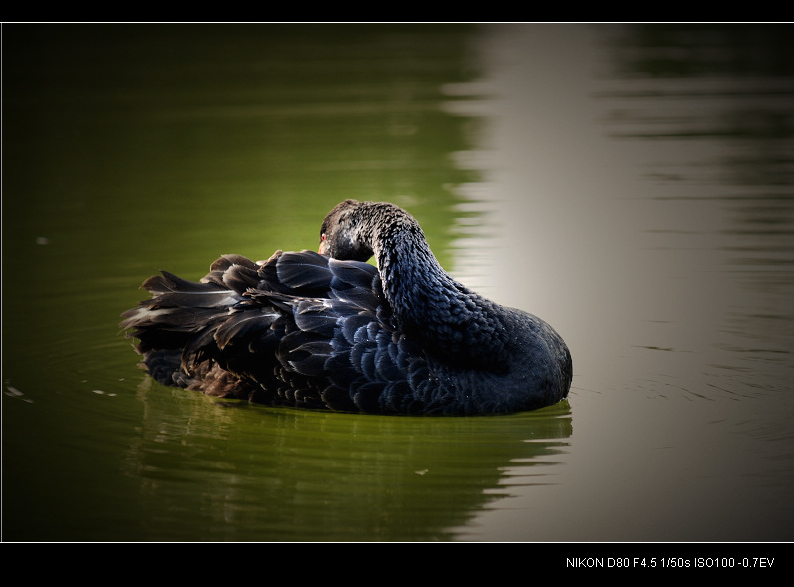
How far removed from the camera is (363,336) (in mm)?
6215

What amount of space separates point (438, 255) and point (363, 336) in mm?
3137

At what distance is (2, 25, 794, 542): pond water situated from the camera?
17.5ft

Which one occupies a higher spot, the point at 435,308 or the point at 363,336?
the point at 435,308

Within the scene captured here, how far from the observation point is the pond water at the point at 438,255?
5344 millimetres

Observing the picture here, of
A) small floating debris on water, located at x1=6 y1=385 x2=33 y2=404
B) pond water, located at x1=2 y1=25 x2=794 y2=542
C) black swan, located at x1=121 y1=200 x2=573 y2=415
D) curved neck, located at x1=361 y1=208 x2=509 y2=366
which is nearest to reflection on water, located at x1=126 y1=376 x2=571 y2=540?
pond water, located at x1=2 y1=25 x2=794 y2=542

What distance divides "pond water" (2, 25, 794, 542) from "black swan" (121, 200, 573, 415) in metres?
0.16

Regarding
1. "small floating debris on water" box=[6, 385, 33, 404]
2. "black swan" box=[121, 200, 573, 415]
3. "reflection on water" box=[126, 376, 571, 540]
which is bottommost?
"reflection on water" box=[126, 376, 571, 540]

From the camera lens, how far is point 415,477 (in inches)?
220

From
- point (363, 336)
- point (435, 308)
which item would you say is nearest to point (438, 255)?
point (435, 308)

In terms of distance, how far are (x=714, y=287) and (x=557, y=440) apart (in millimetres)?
2961

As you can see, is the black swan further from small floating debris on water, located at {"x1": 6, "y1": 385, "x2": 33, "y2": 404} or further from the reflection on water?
small floating debris on water, located at {"x1": 6, "y1": 385, "x2": 33, "y2": 404}

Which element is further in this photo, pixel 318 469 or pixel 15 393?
pixel 15 393

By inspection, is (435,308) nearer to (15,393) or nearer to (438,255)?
(15,393)

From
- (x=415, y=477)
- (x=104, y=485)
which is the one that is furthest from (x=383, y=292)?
(x=104, y=485)
